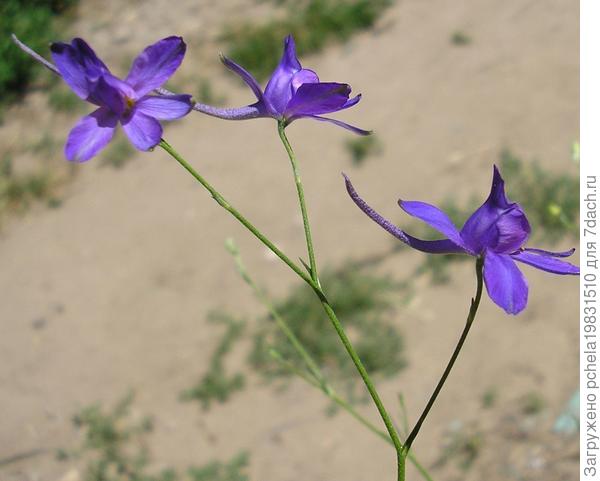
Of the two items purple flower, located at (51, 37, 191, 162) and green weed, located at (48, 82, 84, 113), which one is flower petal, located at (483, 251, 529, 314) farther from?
green weed, located at (48, 82, 84, 113)

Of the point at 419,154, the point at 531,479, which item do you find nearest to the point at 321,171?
the point at 419,154

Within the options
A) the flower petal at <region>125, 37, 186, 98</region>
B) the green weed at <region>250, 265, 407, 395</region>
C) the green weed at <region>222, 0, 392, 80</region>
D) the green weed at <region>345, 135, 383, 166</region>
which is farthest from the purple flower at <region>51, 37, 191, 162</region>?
the green weed at <region>222, 0, 392, 80</region>

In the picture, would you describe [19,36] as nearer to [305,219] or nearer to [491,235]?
[305,219]

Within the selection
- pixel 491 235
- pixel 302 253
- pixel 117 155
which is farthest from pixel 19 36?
pixel 491 235

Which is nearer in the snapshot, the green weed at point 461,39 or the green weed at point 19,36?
the green weed at point 461,39

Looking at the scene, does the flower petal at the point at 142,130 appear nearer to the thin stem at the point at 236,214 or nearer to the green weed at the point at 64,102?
the thin stem at the point at 236,214

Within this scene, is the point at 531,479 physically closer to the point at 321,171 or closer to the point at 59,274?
the point at 321,171

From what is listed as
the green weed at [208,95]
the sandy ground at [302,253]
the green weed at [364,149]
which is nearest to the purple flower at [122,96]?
the sandy ground at [302,253]
